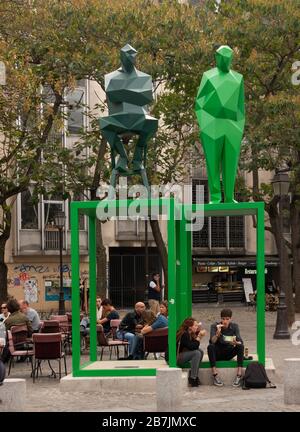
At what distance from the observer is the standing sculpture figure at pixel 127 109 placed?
14.2m

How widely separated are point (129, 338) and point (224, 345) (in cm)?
307

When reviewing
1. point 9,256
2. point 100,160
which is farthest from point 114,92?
point 9,256

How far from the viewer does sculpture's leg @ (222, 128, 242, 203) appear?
47.5ft

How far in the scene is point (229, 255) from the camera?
44344 mm

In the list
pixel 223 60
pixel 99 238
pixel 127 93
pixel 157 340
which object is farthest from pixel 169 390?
pixel 99 238

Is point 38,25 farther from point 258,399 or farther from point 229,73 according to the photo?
point 258,399

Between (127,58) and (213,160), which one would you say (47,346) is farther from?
(127,58)

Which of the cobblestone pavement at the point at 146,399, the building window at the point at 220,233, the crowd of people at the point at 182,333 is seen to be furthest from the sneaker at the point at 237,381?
the building window at the point at 220,233

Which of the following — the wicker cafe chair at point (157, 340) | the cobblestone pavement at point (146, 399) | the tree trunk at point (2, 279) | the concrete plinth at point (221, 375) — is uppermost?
the tree trunk at point (2, 279)

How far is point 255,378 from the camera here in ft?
44.1

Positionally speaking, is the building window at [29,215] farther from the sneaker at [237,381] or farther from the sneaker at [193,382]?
the sneaker at [237,381]

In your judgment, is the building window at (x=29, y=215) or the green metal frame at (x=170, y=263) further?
the building window at (x=29, y=215)

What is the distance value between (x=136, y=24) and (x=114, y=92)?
788cm

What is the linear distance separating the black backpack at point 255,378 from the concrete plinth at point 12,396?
4.15m
